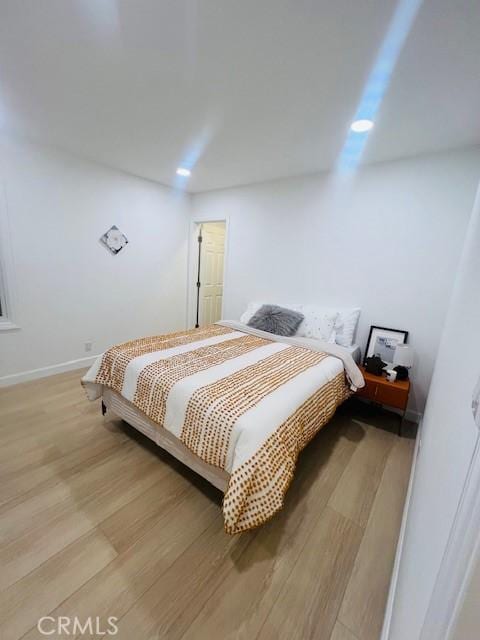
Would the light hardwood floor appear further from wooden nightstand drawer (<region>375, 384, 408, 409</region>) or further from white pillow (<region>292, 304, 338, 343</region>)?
white pillow (<region>292, 304, 338, 343</region>)

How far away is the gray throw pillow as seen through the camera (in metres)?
2.88

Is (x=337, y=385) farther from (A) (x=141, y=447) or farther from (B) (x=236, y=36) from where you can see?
(B) (x=236, y=36)

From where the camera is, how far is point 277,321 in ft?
9.62

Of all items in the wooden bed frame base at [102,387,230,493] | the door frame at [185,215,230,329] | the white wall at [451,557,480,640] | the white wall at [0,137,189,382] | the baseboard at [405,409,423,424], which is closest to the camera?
the white wall at [451,557,480,640]

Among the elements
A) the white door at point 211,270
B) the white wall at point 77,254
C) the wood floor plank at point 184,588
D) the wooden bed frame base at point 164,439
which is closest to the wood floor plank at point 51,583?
the wood floor plank at point 184,588

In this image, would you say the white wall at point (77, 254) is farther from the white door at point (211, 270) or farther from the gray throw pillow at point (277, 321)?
the gray throw pillow at point (277, 321)

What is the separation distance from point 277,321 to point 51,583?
247 cm

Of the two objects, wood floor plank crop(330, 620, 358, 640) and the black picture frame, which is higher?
the black picture frame

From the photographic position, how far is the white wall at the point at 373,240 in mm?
2297

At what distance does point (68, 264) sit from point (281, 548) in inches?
130

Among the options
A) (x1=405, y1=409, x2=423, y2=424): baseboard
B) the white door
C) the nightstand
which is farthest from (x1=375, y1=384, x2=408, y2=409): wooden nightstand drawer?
the white door

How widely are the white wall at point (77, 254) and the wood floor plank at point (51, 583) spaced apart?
90.1 inches

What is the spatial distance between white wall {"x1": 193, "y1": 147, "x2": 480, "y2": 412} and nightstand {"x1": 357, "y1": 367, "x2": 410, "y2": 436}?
0.42 m

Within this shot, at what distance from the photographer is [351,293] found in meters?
2.84
